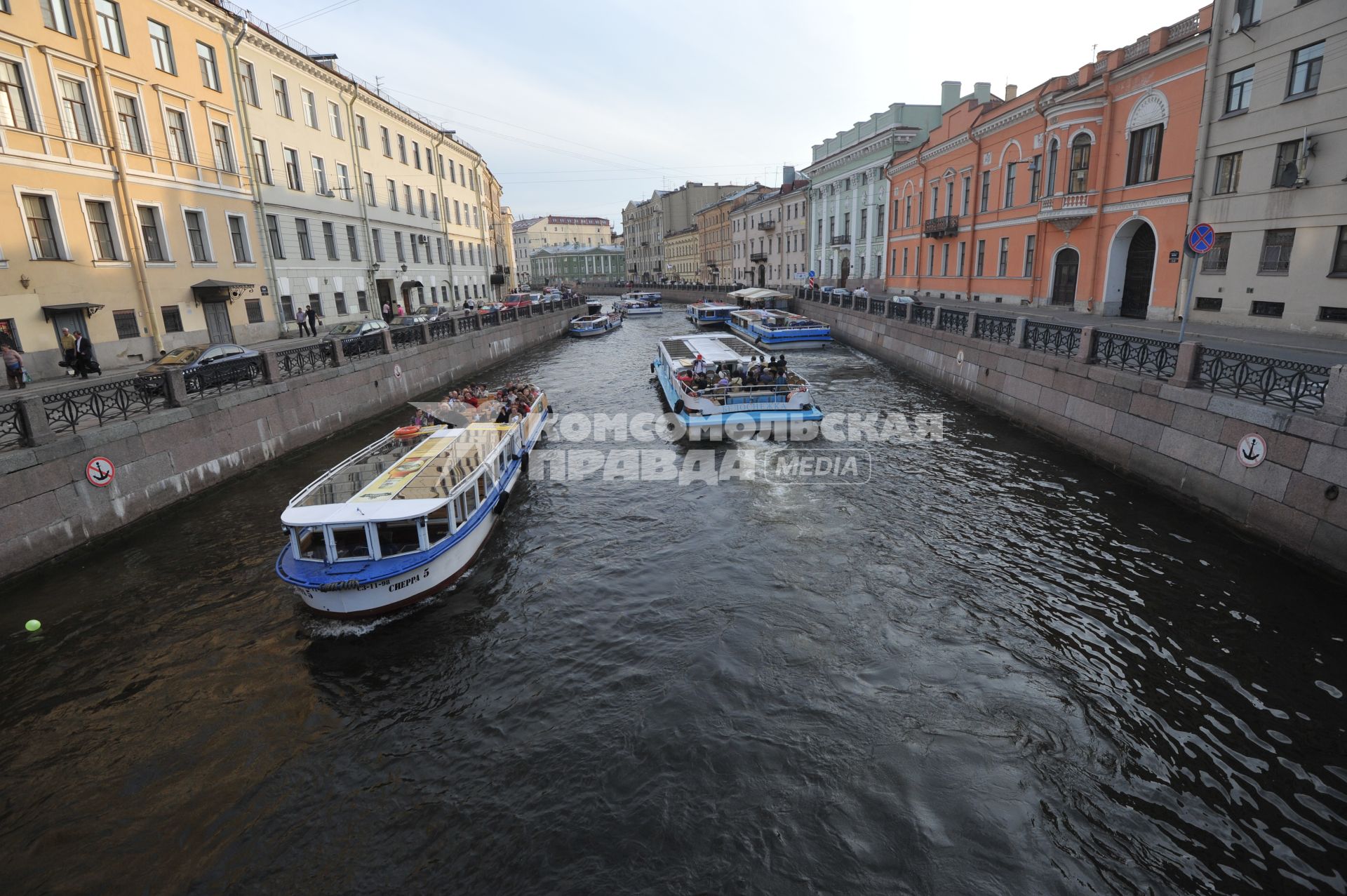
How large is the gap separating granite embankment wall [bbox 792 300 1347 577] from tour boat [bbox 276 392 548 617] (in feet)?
38.8

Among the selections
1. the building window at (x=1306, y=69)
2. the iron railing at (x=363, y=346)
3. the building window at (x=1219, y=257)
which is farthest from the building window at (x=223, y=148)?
the building window at (x=1306, y=69)

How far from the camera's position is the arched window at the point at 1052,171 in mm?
27750

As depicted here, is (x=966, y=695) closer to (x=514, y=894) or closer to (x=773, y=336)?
(x=514, y=894)

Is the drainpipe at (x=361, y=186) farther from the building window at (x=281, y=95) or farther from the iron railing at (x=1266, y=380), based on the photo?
the iron railing at (x=1266, y=380)

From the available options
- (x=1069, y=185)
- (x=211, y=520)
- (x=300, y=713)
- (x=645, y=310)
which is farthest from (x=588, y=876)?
(x=645, y=310)

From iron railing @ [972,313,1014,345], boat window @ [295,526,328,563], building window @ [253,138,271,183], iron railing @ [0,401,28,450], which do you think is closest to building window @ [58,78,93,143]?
building window @ [253,138,271,183]

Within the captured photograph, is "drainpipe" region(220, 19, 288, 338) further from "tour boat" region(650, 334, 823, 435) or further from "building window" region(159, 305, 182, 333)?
"tour boat" region(650, 334, 823, 435)

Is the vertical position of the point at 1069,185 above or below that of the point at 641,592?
above

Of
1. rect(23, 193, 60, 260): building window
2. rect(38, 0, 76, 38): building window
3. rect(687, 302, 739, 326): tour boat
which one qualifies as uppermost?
rect(38, 0, 76, 38): building window

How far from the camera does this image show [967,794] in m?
5.81

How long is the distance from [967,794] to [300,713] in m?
6.85

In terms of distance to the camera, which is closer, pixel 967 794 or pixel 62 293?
pixel 967 794

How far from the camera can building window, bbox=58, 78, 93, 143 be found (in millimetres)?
19297

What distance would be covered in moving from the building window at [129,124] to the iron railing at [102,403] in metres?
13.8
